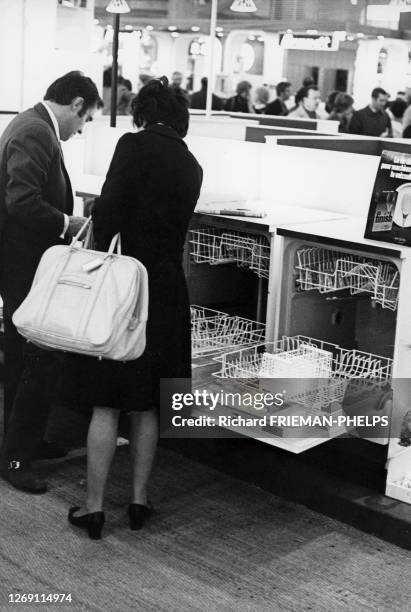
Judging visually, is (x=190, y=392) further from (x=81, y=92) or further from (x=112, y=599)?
(x=81, y=92)

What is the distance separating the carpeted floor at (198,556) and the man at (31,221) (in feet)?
0.83

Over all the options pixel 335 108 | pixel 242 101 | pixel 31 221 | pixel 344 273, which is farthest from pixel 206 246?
pixel 242 101

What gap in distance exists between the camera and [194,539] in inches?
148

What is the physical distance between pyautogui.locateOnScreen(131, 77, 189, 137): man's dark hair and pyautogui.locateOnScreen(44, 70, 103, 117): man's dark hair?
0.48 metres

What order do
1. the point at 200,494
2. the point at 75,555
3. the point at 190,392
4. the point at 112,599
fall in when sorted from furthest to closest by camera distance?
the point at 200,494 → the point at 190,392 → the point at 75,555 → the point at 112,599

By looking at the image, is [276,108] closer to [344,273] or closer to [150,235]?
[344,273]

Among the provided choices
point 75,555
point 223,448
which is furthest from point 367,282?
point 75,555

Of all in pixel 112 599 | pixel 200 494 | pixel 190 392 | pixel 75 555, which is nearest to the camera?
pixel 112 599

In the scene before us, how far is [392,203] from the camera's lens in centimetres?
382

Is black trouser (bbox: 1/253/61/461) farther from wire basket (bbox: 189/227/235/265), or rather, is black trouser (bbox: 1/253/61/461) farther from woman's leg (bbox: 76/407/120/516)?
wire basket (bbox: 189/227/235/265)

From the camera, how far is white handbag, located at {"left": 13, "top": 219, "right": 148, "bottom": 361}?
3324 millimetres

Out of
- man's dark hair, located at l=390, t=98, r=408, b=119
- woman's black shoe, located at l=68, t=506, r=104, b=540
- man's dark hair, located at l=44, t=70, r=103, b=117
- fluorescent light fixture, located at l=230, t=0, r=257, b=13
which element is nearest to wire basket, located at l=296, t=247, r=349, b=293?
man's dark hair, located at l=44, t=70, r=103, b=117

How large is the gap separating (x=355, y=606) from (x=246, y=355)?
141 centimetres

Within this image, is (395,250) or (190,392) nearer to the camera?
(395,250)
